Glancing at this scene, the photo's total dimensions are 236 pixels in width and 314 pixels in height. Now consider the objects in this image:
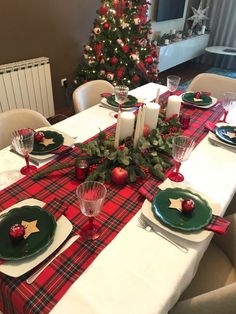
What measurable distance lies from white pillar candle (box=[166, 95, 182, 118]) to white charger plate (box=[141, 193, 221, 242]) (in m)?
0.71

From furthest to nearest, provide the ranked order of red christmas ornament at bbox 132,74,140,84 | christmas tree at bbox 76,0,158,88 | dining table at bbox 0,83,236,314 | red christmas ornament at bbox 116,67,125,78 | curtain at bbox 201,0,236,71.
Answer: curtain at bbox 201,0,236,71, red christmas ornament at bbox 132,74,140,84, red christmas ornament at bbox 116,67,125,78, christmas tree at bbox 76,0,158,88, dining table at bbox 0,83,236,314

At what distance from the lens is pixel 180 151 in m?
1.03

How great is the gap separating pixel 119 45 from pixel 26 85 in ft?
3.46

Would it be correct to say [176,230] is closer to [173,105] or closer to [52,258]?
[52,258]

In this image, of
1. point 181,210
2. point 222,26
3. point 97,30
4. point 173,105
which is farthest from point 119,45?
Answer: point 222,26

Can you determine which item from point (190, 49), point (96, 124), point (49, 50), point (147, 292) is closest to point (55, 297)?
point (147, 292)

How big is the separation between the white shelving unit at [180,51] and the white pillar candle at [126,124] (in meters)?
3.16

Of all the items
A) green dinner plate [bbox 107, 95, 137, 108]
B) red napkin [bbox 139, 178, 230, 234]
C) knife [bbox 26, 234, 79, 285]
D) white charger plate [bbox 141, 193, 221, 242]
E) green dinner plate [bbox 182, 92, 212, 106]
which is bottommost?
knife [bbox 26, 234, 79, 285]

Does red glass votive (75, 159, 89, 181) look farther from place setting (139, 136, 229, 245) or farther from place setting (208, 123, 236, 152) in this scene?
place setting (208, 123, 236, 152)

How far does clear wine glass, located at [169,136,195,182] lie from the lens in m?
1.02

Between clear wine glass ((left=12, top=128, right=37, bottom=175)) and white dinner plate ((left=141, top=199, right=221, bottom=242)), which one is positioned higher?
clear wine glass ((left=12, top=128, right=37, bottom=175))

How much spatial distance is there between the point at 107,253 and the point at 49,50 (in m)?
2.57

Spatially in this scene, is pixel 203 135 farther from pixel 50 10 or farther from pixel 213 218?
pixel 50 10

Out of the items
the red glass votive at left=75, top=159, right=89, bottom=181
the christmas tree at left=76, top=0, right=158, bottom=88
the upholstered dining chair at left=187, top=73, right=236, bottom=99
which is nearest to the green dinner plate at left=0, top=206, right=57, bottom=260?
the red glass votive at left=75, top=159, right=89, bottom=181
